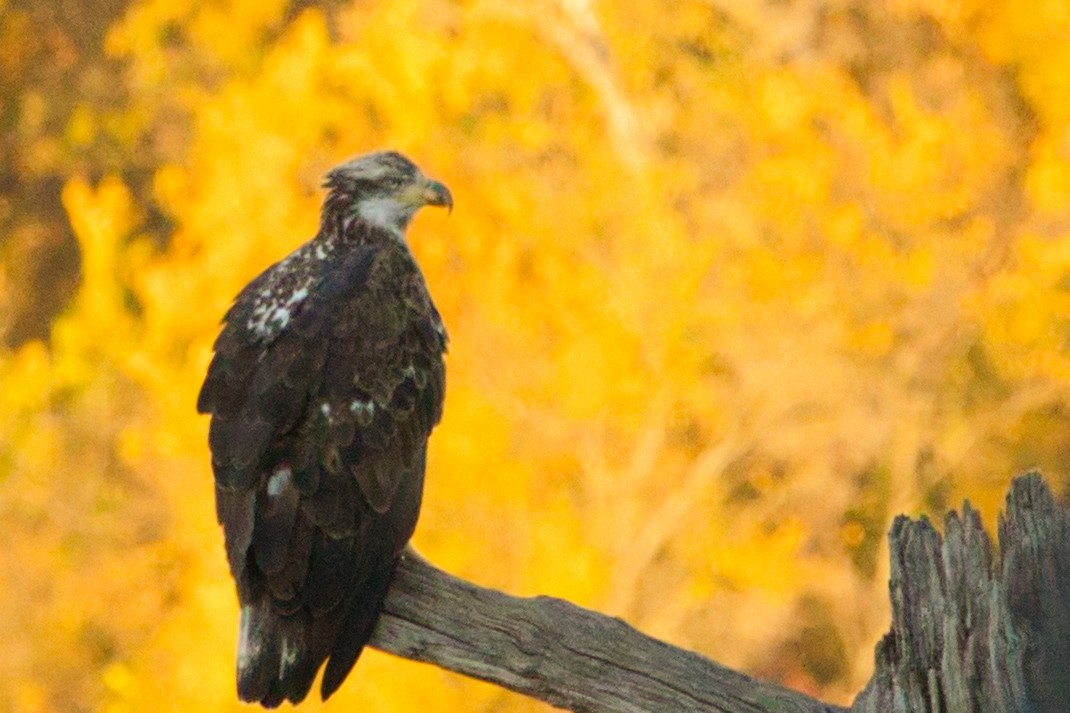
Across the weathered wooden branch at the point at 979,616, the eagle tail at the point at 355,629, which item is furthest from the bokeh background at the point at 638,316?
the weathered wooden branch at the point at 979,616

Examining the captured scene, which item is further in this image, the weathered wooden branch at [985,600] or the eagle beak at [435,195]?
the eagle beak at [435,195]

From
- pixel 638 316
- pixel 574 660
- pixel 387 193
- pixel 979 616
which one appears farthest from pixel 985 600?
pixel 638 316

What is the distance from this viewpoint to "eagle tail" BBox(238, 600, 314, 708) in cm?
367

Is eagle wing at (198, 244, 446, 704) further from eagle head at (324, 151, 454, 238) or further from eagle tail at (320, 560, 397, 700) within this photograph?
eagle head at (324, 151, 454, 238)

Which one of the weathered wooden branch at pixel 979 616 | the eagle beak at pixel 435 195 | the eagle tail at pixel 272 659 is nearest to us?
the weathered wooden branch at pixel 979 616

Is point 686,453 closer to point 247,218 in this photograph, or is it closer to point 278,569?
point 247,218

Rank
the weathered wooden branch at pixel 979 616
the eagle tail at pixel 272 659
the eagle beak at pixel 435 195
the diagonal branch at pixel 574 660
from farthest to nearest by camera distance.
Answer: the eagle beak at pixel 435 195, the eagle tail at pixel 272 659, the diagonal branch at pixel 574 660, the weathered wooden branch at pixel 979 616

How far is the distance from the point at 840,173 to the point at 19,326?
7693 mm

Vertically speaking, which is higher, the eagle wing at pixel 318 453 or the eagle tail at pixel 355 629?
the eagle wing at pixel 318 453

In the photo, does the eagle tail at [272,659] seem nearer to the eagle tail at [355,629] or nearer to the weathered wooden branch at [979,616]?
the eagle tail at [355,629]

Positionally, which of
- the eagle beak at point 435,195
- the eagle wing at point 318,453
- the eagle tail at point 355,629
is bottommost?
the eagle tail at point 355,629

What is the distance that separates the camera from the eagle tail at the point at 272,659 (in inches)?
145

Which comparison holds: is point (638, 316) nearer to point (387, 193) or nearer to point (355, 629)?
point (387, 193)

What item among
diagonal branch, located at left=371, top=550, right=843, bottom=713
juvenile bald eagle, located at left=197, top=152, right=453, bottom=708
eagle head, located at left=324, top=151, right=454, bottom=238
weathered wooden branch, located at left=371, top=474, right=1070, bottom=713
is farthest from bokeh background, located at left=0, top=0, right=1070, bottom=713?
weathered wooden branch, located at left=371, top=474, right=1070, bottom=713
